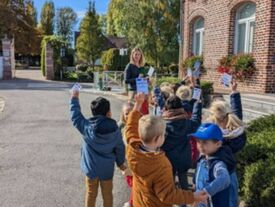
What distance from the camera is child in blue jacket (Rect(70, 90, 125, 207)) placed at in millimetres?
4191

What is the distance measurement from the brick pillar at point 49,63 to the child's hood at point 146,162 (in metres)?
26.6

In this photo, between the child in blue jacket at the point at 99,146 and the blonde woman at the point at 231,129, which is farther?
the child in blue jacket at the point at 99,146

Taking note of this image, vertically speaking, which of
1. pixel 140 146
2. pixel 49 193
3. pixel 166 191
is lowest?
pixel 49 193

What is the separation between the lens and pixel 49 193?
5.43m

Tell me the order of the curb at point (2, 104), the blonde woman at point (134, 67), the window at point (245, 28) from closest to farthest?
the blonde woman at point (134, 67) < the window at point (245, 28) < the curb at point (2, 104)

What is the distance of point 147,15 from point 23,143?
75.9 ft

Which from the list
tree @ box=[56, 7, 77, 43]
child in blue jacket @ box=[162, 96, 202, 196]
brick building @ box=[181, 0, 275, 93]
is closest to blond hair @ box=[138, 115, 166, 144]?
child in blue jacket @ box=[162, 96, 202, 196]

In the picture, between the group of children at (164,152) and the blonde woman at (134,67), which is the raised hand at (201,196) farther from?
the blonde woman at (134,67)

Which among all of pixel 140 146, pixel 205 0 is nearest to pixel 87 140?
pixel 140 146

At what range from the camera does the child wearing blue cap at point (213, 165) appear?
3091mm

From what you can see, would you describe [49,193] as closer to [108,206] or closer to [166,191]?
[108,206]

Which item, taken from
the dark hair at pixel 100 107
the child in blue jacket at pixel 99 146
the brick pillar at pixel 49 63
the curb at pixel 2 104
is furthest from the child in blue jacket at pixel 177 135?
the brick pillar at pixel 49 63

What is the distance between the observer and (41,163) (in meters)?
6.90

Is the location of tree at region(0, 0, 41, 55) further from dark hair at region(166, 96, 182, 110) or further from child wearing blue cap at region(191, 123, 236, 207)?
child wearing blue cap at region(191, 123, 236, 207)
